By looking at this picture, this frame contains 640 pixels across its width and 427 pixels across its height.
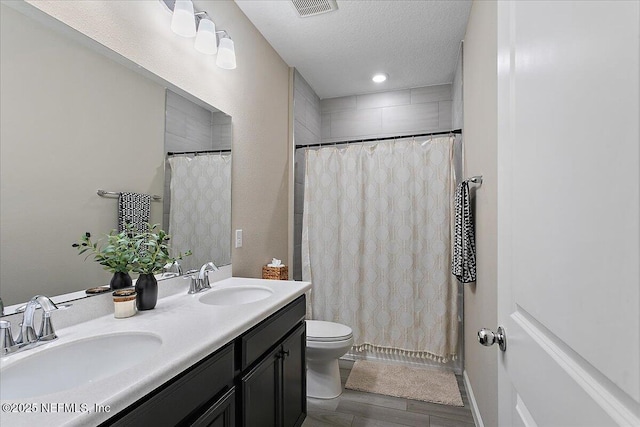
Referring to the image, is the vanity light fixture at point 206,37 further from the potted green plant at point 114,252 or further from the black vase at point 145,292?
the black vase at point 145,292

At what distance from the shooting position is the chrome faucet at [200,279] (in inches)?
65.0

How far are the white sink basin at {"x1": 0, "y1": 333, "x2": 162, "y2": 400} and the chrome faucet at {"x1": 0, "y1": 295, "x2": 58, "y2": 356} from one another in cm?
8

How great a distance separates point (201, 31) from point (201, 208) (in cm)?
97

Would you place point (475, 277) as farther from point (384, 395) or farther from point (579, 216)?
point (579, 216)

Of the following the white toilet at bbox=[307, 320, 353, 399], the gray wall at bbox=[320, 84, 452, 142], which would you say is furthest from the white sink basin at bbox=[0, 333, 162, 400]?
the gray wall at bbox=[320, 84, 452, 142]

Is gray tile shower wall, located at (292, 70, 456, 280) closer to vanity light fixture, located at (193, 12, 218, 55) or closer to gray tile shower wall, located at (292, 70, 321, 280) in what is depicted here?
gray tile shower wall, located at (292, 70, 321, 280)

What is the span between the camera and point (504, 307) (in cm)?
88

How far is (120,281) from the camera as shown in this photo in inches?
51.0

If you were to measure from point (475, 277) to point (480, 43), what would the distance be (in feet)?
4.48

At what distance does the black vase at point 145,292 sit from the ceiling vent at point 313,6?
1912 mm

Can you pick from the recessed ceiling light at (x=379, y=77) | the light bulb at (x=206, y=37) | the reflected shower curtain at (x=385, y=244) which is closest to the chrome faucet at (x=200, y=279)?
the light bulb at (x=206, y=37)

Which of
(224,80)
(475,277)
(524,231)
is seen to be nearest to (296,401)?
(475,277)

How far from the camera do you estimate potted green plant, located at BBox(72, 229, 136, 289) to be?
120 cm

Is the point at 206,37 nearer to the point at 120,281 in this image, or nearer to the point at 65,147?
the point at 65,147
